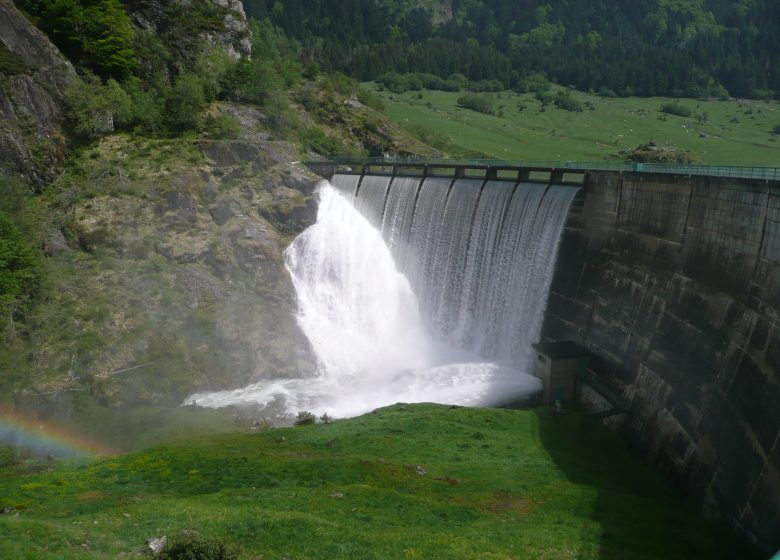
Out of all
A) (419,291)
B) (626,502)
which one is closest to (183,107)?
(419,291)

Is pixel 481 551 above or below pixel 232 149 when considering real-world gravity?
below

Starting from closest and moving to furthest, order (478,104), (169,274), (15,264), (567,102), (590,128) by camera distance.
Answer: (15,264), (169,274), (590,128), (478,104), (567,102)

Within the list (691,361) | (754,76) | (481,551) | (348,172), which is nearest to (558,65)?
(754,76)

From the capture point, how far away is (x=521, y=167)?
153 ft

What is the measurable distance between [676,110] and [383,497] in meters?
125

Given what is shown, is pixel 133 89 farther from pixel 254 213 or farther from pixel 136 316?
pixel 136 316

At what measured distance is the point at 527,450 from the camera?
3070cm

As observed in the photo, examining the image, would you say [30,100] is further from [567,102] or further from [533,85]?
[533,85]

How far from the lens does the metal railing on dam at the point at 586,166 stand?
3047cm

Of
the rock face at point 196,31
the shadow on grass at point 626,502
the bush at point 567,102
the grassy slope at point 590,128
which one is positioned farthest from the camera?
the bush at point 567,102

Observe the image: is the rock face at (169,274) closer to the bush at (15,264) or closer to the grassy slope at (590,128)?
the bush at (15,264)

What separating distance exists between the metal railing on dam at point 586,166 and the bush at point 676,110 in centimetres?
8784

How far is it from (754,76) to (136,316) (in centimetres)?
16343

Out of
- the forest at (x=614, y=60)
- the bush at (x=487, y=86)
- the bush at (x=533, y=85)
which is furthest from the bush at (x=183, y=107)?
the bush at (x=533, y=85)
